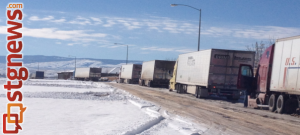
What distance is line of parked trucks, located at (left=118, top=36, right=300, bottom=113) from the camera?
55.6ft

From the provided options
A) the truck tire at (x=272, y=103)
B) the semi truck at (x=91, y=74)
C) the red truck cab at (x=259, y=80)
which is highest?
the red truck cab at (x=259, y=80)

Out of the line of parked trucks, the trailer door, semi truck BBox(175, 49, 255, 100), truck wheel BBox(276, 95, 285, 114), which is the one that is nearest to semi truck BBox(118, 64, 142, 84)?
the line of parked trucks

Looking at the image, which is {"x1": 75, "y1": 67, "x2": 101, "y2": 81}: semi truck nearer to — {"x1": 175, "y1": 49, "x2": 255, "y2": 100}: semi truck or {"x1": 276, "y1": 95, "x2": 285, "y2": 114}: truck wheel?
{"x1": 175, "y1": 49, "x2": 255, "y2": 100}: semi truck

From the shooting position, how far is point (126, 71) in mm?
67188

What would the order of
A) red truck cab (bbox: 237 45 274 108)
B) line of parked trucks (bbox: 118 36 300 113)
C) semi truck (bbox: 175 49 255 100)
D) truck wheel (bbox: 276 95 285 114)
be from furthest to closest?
1. semi truck (bbox: 175 49 255 100)
2. red truck cab (bbox: 237 45 274 108)
3. truck wheel (bbox: 276 95 285 114)
4. line of parked trucks (bbox: 118 36 300 113)

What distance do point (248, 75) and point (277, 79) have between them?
361 cm

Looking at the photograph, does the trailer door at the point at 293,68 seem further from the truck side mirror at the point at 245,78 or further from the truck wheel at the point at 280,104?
the truck side mirror at the point at 245,78

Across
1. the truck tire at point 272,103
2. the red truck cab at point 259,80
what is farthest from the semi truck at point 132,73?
the truck tire at point 272,103

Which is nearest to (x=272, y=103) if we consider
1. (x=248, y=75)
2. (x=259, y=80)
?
(x=259, y=80)

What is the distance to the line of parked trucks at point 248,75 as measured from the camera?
17.0 m

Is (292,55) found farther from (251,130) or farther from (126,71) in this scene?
(126,71)

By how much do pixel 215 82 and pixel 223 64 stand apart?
1382 mm

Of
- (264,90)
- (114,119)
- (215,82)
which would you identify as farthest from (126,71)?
(114,119)

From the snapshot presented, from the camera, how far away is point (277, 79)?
706 inches
